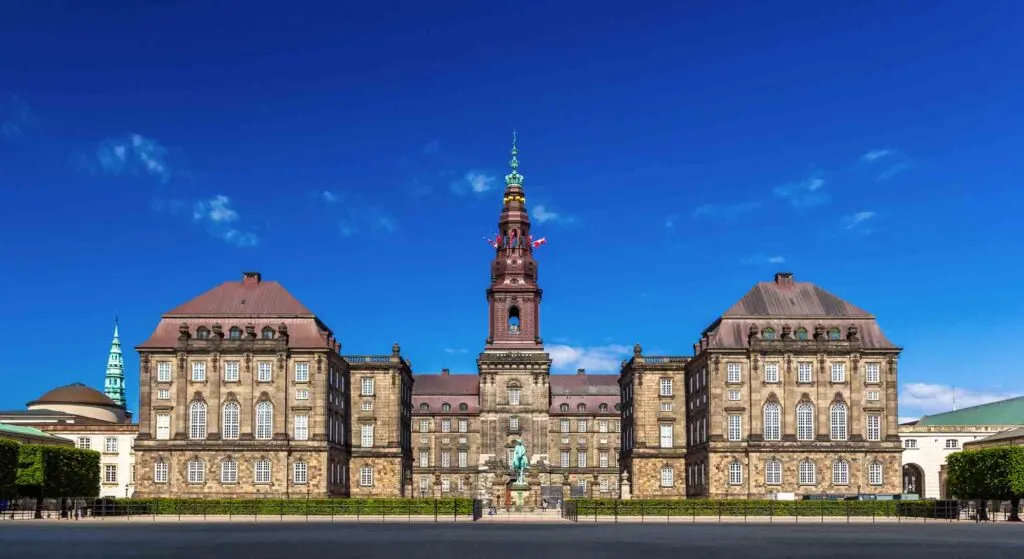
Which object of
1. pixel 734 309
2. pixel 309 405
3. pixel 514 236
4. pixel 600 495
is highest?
pixel 514 236

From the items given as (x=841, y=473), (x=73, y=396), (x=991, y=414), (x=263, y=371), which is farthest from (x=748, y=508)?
(x=73, y=396)

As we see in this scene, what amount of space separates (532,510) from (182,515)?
101 ft

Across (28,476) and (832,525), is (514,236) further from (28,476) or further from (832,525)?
(832,525)

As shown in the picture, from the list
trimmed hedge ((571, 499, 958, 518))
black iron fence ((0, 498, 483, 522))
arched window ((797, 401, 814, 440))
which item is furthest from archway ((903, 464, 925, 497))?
black iron fence ((0, 498, 483, 522))

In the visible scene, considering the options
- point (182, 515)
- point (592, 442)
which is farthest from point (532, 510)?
point (592, 442)

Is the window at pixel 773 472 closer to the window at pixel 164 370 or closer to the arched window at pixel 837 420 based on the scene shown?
the arched window at pixel 837 420

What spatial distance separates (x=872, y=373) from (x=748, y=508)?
3115 centimetres

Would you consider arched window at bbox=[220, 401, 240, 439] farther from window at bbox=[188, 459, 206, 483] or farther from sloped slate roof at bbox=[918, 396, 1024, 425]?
sloped slate roof at bbox=[918, 396, 1024, 425]

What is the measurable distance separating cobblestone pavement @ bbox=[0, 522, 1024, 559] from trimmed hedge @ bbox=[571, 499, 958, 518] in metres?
9.59

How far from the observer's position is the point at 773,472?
4281 inches

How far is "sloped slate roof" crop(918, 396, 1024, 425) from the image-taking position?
14225 cm

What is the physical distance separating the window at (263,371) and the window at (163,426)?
8.91 metres

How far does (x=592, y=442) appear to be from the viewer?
6220 inches

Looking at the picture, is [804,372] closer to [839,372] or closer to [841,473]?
[839,372]
